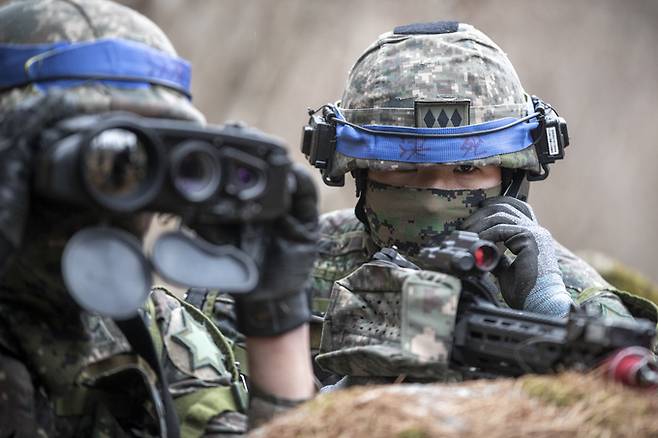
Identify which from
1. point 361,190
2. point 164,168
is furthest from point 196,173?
point 361,190

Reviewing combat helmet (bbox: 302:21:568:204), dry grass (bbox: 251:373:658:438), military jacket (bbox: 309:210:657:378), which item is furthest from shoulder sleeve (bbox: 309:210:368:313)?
dry grass (bbox: 251:373:658:438)

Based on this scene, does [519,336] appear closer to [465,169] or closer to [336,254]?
[465,169]

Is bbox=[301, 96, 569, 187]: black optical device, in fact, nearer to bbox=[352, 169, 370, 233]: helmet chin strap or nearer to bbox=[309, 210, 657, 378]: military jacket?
bbox=[352, 169, 370, 233]: helmet chin strap

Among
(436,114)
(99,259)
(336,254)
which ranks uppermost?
(436,114)

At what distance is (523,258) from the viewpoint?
439 centimetres

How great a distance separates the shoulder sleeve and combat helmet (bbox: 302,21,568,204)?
22.9 inches

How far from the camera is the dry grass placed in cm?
239

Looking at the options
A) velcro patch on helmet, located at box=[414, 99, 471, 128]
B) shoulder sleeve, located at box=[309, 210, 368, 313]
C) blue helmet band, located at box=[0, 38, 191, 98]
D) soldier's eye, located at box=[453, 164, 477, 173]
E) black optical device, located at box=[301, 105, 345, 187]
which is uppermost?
blue helmet band, located at box=[0, 38, 191, 98]

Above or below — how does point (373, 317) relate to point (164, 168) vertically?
below

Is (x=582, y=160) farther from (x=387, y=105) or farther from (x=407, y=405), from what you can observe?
(x=407, y=405)

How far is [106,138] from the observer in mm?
2518

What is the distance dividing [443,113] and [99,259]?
2486 millimetres

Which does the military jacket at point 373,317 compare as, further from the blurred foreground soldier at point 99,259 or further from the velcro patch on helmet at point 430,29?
the velcro patch on helmet at point 430,29

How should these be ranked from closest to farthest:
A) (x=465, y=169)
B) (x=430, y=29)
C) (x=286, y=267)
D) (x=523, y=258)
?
(x=286, y=267) → (x=523, y=258) → (x=465, y=169) → (x=430, y=29)
